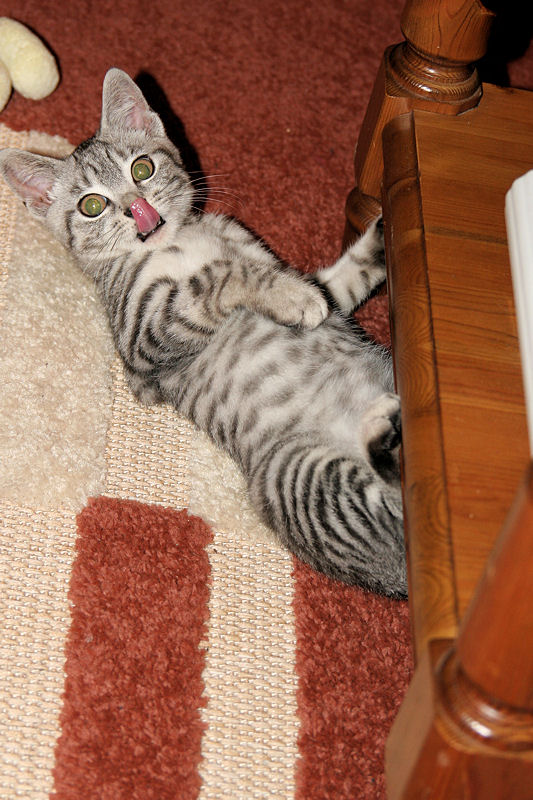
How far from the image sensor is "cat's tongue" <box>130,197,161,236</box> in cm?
144

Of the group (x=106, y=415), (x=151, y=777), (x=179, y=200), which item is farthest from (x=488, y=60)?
(x=151, y=777)

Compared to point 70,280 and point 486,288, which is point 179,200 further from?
point 486,288

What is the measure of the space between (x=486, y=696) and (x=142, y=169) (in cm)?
116

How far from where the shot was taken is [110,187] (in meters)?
1.47

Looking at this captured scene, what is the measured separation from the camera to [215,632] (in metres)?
1.27

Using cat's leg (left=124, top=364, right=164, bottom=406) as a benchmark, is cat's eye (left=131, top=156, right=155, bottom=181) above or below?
above

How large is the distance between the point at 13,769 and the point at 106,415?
2.06 ft

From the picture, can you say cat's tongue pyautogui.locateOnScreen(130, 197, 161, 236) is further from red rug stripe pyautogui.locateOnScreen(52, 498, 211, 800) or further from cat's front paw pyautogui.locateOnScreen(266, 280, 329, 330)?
red rug stripe pyautogui.locateOnScreen(52, 498, 211, 800)

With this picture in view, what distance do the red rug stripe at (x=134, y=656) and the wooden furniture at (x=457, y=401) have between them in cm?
36

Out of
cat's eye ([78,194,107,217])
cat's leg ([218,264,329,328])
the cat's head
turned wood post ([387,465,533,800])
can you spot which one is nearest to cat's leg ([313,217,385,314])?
cat's leg ([218,264,329,328])

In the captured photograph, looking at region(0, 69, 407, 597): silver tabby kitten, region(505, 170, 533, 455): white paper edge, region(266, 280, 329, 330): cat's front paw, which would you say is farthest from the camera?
region(266, 280, 329, 330): cat's front paw

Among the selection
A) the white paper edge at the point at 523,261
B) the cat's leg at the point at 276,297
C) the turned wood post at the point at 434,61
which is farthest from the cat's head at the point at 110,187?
the white paper edge at the point at 523,261

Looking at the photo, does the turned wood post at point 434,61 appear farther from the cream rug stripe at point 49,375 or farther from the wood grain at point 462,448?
the cream rug stripe at point 49,375

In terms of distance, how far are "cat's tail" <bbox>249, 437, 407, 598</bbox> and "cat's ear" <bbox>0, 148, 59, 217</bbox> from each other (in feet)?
2.31
